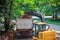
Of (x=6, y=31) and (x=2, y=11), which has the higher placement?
(x=2, y=11)

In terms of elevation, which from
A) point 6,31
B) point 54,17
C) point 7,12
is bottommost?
point 54,17

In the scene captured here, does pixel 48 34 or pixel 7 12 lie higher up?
pixel 7 12

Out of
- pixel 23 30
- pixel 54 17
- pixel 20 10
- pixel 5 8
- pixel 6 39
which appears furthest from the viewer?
pixel 54 17

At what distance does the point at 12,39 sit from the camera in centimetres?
841

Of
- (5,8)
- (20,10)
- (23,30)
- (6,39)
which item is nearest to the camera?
(6,39)

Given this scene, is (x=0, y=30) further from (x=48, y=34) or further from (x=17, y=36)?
(x=48, y=34)

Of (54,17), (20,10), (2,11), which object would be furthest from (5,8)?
(54,17)

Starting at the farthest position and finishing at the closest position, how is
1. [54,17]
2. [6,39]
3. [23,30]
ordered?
[54,17]
[23,30]
[6,39]

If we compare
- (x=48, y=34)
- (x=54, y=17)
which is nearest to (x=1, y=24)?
(x=48, y=34)

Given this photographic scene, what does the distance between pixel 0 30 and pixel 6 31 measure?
0.35 metres

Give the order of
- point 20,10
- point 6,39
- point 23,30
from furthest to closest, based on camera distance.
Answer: point 20,10
point 23,30
point 6,39

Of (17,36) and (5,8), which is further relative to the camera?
(17,36)

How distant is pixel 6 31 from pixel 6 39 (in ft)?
2.80

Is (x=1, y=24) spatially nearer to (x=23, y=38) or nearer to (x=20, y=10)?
(x=23, y=38)
